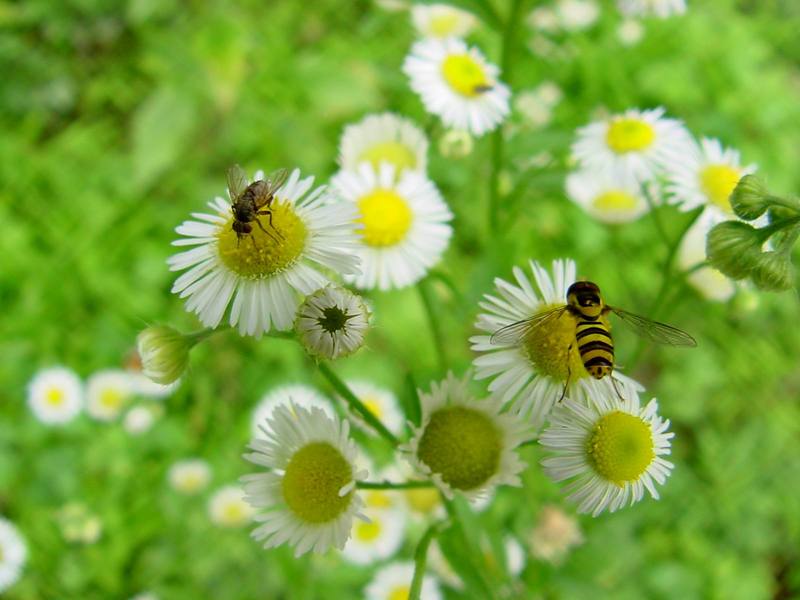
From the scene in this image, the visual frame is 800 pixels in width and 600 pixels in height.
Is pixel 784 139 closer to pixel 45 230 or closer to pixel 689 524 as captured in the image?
pixel 689 524

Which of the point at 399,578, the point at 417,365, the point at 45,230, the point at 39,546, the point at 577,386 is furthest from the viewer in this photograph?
the point at 45,230

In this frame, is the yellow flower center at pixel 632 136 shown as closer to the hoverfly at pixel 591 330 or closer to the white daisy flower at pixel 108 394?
the hoverfly at pixel 591 330

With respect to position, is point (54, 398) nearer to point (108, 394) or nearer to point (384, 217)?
point (108, 394)

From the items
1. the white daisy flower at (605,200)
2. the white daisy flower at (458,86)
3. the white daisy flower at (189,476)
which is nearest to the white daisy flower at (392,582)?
the white daisy flower at (189,476)

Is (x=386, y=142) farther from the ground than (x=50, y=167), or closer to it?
closer to it

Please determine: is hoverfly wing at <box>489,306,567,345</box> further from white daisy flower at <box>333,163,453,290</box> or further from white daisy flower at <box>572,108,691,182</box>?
white daisy flower at <box>572,108,691,182</box>

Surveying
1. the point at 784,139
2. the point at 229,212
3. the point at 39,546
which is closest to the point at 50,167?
the point at 39,546

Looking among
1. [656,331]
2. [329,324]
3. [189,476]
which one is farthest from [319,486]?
[189,476]
